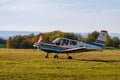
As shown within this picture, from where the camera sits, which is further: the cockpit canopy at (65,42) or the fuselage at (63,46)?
the cockpit canopy at (65,42)

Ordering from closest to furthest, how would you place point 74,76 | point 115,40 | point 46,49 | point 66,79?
point 66,79, point 74,76, point 46,49, point 115,40

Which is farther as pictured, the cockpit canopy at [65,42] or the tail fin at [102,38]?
the tail fin at [102,38]

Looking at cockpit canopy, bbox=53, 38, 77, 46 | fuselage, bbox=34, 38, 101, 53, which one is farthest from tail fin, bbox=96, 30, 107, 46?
cockpit canopy, bbox=53, 38, 77, 46

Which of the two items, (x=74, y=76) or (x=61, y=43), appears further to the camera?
(x=61, y=43)

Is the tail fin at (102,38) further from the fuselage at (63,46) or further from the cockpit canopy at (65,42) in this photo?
the cockpit canopy at (65,42)

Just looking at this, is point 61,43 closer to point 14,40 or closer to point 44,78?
point 44,78

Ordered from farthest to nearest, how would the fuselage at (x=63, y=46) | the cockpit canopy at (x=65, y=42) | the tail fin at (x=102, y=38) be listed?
the tail fin at (x=102, y=38), the cockpit canopy at (x=65, y=42), the fuselage at (x=63, y=46)

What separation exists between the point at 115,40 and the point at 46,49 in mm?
56435

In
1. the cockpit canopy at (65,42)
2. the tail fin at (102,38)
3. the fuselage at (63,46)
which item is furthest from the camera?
the tail fin at (102,38)

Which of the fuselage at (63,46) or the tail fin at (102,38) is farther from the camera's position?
the tail fin at (102,38)

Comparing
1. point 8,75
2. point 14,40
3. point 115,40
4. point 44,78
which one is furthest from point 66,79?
point 115,40

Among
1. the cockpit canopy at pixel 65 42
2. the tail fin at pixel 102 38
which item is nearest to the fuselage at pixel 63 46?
the cockpit canopy at pixel 65 42

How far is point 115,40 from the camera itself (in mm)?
85688

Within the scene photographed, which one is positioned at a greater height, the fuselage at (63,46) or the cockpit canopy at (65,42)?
the cockpit canopy at (65,42)
